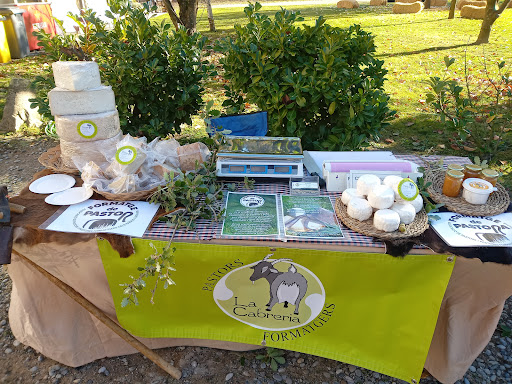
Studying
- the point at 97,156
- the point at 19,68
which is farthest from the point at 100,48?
the point at 19,68

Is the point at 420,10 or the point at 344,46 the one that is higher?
the point at 420,10

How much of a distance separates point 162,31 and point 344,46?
1.55 metres

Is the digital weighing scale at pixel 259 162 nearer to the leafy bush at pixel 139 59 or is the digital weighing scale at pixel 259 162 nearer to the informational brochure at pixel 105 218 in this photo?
the informational brochure at pixel 105 218

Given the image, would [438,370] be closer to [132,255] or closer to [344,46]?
[132,255]

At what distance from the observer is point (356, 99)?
3016mm

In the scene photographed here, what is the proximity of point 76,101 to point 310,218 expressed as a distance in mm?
1437

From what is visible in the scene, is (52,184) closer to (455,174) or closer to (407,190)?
(407,190)

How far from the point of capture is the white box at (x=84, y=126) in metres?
2.17

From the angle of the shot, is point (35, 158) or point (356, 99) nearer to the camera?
point (356, 99)

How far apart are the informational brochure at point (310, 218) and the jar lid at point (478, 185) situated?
2.34 feet

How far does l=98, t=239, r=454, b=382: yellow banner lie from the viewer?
73.0 inches

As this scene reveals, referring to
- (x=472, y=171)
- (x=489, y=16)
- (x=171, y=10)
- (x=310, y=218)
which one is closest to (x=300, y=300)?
(x=310, y=218)

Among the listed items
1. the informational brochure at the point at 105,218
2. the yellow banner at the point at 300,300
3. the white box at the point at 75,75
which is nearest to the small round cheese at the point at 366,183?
the yellow banner at the point at 300,300

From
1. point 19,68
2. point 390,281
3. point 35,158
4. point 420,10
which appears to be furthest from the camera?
point 420,10
